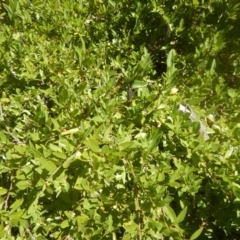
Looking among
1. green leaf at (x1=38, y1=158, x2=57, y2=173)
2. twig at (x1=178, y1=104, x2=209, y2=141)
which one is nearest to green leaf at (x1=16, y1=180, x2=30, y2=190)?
green leaf at (x1=38, y1=158, x2=57, y2=173)

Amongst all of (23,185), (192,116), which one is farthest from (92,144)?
(192,116)

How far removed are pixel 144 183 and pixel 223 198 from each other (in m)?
0.42

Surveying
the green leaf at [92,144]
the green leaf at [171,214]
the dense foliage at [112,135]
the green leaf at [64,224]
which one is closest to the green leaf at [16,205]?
the dense foliage at [112,135]

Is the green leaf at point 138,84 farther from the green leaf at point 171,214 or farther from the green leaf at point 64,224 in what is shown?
the green leaf at point 64,224

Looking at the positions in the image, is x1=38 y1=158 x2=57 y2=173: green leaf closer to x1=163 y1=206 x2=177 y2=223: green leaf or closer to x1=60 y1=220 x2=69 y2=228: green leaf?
x1=60 y1=220 x2=69 y2=228: green leaf

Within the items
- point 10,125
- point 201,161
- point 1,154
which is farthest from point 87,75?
point 201,161

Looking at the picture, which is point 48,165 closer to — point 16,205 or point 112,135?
point 16,205

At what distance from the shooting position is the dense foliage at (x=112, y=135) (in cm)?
133

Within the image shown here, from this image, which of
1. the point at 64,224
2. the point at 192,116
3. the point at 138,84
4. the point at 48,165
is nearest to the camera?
the point at 48,165

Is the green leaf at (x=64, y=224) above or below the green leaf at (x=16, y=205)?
below

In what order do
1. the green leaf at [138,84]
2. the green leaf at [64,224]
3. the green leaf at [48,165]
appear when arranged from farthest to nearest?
the green leaf at [138,84] < the green leaf at [64,224] < the green leaf at [48,165]

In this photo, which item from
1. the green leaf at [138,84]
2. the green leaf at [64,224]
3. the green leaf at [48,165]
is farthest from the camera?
the green leaf at [138,84]

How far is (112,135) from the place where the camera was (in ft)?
4.87

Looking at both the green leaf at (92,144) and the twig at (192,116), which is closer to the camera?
the green leaf at (92,144)
